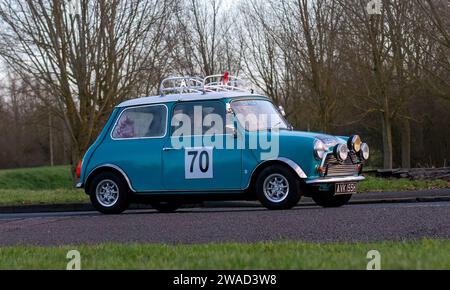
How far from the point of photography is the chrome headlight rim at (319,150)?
11.0m

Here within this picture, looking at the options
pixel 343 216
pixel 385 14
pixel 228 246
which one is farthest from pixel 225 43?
pixel 228 246

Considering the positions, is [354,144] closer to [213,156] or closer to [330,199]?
[330,199]

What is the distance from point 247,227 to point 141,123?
432cm

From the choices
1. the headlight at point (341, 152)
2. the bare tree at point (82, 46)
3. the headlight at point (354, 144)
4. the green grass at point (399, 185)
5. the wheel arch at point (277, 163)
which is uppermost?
the bare tree at point (82, 46)

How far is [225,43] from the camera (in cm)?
3331

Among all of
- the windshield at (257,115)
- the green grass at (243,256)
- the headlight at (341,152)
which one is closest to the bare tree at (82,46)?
the windshield at (257,115)

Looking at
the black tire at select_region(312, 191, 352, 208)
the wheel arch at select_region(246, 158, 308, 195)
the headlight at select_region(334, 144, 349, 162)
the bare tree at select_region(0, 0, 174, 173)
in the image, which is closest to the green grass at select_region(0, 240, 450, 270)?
the wheel arch at select_region(246, 158, 308, 195)

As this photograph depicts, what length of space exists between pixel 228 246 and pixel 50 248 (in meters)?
2.01

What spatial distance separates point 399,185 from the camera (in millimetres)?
16922

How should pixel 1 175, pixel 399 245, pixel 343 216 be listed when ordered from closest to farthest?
pixel 399 245 < pixel 343 216 < pixel 1 175

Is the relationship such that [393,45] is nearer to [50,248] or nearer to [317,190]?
[317,190]

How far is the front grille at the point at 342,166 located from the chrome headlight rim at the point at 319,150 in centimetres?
14

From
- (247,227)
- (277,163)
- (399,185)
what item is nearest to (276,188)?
(277,163)

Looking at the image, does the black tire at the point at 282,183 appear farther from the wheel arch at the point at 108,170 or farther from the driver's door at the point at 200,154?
the wheel arch at the point at 108,170
